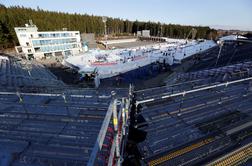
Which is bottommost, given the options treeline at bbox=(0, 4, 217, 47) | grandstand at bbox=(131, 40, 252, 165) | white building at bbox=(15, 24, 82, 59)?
grandstand at bbox=(131, 40, 252, 165)


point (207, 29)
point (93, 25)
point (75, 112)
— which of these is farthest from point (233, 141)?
point (207, 29)

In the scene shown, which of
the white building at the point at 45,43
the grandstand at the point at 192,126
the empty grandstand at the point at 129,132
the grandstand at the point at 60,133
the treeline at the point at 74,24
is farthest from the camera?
the treeline at the point at 74,24

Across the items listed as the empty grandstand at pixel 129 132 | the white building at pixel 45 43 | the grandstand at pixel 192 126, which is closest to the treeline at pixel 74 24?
the white building at pixel 45 43

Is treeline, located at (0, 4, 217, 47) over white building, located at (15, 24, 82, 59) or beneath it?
over

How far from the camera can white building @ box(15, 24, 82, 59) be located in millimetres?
43438

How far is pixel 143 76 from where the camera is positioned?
3103 cm

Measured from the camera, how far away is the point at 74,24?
77188mm

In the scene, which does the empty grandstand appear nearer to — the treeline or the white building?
the white building

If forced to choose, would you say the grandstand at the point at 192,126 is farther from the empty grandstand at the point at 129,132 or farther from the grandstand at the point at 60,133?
the grandstand at the point at 60,133

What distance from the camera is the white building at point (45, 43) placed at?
43.4 m

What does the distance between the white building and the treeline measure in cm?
772

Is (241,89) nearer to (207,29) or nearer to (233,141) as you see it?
(233,141)

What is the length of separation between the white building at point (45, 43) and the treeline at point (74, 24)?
304 inches

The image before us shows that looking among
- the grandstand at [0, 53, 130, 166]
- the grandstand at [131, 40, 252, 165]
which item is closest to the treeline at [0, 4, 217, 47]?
the grandstand at [0, 53, 130, 166]
